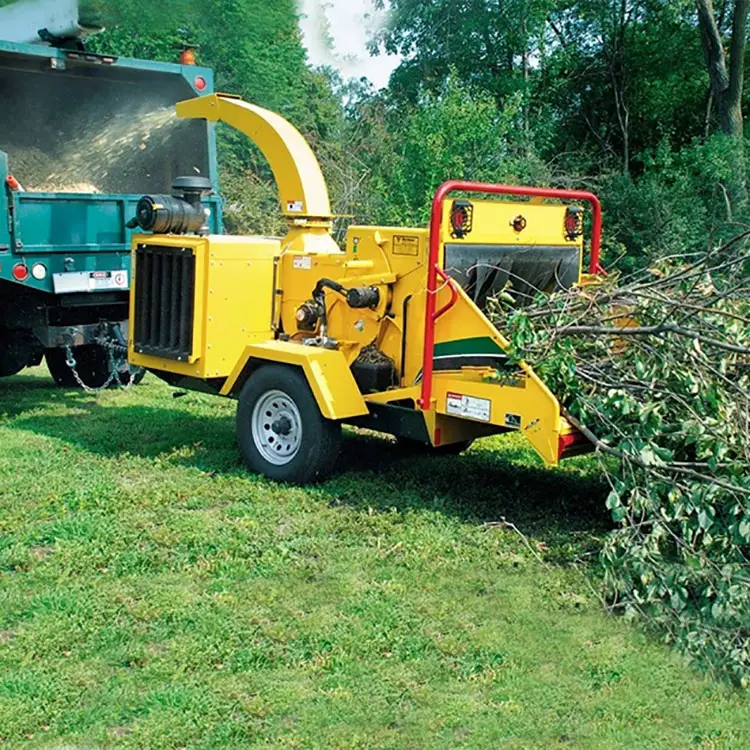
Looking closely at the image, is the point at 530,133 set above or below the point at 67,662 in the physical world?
above

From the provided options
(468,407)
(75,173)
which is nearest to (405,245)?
(468,407)

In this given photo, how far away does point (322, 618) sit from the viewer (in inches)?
181

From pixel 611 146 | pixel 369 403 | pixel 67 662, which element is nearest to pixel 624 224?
pixel 611 146

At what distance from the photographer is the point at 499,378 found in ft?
19.0

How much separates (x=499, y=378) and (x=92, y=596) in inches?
95.4

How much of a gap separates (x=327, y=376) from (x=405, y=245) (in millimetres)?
940

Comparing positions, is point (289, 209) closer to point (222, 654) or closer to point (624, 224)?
point (222, 654)

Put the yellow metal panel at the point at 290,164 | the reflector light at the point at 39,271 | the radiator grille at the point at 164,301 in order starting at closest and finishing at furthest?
1. the radiator grille at the point at 164,301
2. the yellow metal panel at the point at 290,164
3. the reflector light at the point at 39,271

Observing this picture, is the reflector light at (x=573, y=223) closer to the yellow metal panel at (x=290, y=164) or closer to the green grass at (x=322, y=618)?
the green grass at (x=322, y=618)

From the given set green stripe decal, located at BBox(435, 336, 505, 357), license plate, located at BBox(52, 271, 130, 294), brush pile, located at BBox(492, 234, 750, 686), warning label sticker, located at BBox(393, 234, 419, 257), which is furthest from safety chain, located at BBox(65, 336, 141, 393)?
brush pile, located at BBox(492, 234, 750, 686)

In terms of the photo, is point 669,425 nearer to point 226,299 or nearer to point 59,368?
point 226,299

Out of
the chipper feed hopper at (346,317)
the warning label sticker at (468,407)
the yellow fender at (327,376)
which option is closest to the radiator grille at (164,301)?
the chipper feed hopper at (346,317)

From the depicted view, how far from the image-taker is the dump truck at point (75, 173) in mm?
8562

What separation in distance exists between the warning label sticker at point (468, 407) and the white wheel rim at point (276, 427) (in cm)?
106
